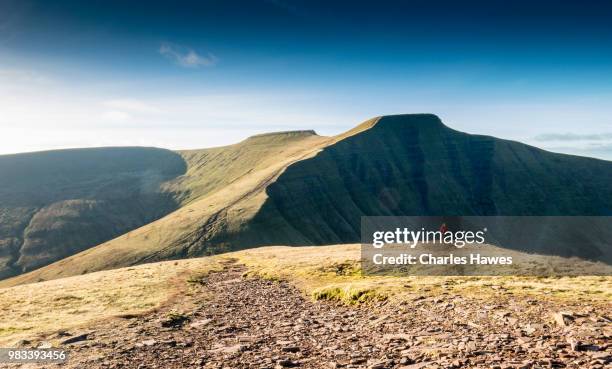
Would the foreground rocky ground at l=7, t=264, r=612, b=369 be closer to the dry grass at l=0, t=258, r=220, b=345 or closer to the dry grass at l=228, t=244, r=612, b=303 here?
the dry grass at l=228, t=244, r=612, b=303

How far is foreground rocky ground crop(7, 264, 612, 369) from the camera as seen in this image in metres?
15.1

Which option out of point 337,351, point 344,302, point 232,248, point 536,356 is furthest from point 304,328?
point 232,248

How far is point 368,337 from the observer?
64.7ft

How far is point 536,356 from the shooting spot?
14367mm

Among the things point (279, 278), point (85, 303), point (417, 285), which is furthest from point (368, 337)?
point (279, 278)

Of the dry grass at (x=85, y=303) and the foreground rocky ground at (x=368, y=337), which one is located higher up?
the foreground rocky ground at (x=368, y=337)

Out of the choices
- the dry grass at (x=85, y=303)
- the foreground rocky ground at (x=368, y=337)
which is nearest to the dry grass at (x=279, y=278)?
the dry grass at (x=85, y=303)

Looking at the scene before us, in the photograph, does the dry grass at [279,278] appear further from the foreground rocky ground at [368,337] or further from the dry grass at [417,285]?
the foreground rocky ground at [368,337]

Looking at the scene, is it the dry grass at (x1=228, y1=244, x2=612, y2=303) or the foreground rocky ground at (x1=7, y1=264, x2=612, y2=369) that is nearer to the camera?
the foreground rocky ground at (x1=7, y1=264, x2=612, y2=369)

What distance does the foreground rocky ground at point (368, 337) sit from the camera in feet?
49.6

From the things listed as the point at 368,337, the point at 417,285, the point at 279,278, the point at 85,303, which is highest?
the point at 368,337

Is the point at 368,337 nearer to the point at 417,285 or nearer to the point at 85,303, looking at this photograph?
the point at 417,285

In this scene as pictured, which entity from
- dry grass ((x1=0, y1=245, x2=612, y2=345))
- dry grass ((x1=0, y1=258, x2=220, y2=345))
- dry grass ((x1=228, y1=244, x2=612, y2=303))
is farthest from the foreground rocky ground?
dry grass ((x1=0, y1=258, x2=220, y2=345))

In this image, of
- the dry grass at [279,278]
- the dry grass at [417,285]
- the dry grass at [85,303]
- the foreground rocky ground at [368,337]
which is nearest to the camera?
the foreground rocky ground at [368,337]
